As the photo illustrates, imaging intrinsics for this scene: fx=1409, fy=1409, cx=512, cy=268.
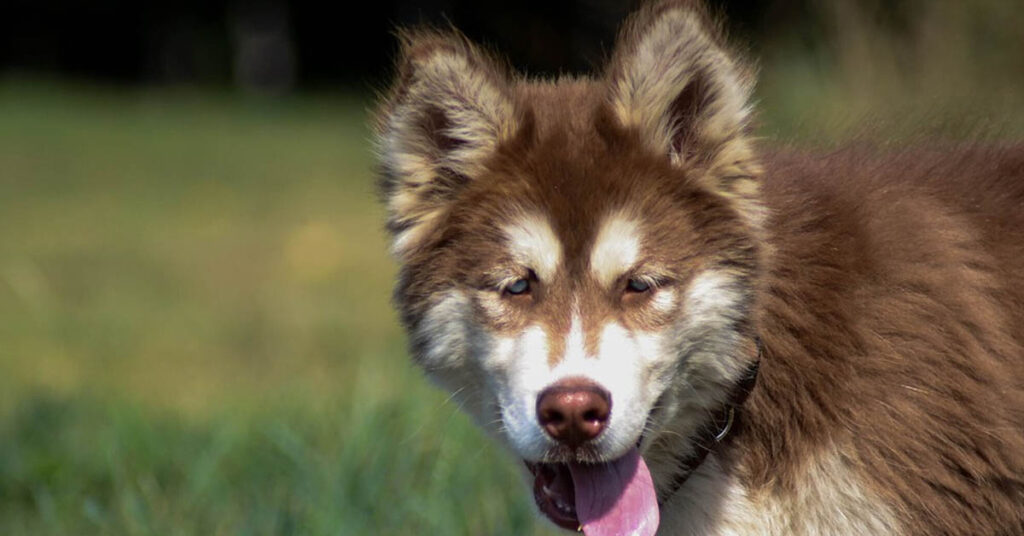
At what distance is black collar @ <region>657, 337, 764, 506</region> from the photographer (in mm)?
3594

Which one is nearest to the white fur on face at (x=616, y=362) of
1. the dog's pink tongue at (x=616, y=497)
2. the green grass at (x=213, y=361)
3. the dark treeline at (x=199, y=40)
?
the dog's pink tongue at (x=616, y=497)

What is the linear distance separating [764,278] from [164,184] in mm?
14908

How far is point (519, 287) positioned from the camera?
3590 mm

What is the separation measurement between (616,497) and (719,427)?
32cm

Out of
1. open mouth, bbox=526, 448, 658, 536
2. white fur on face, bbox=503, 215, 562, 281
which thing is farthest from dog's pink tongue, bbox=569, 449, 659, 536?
white fur on face, bbox=503, 215, 562, 281

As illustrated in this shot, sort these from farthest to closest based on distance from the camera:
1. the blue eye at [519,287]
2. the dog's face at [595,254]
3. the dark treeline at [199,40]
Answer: the dark treeline at [199,40], the blue eye at [519,287], the dog's face at [595,254]

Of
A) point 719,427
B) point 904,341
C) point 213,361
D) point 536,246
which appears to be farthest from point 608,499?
point 213,361

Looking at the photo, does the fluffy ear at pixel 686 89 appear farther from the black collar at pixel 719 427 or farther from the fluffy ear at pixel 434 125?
the black collar at pixel 719 427

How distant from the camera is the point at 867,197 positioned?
12.3ft

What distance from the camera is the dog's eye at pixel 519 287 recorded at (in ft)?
11.8

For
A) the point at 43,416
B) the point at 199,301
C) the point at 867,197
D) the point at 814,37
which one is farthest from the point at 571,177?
the point at 199,301

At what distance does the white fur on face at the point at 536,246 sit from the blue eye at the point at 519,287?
0.15 feet

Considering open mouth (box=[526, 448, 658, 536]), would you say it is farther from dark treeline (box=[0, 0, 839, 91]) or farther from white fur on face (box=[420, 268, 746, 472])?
dark treeline (box=[0, 0, 839, 91])

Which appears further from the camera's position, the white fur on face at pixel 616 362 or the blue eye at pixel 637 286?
the blue eye at pixel 637 286
